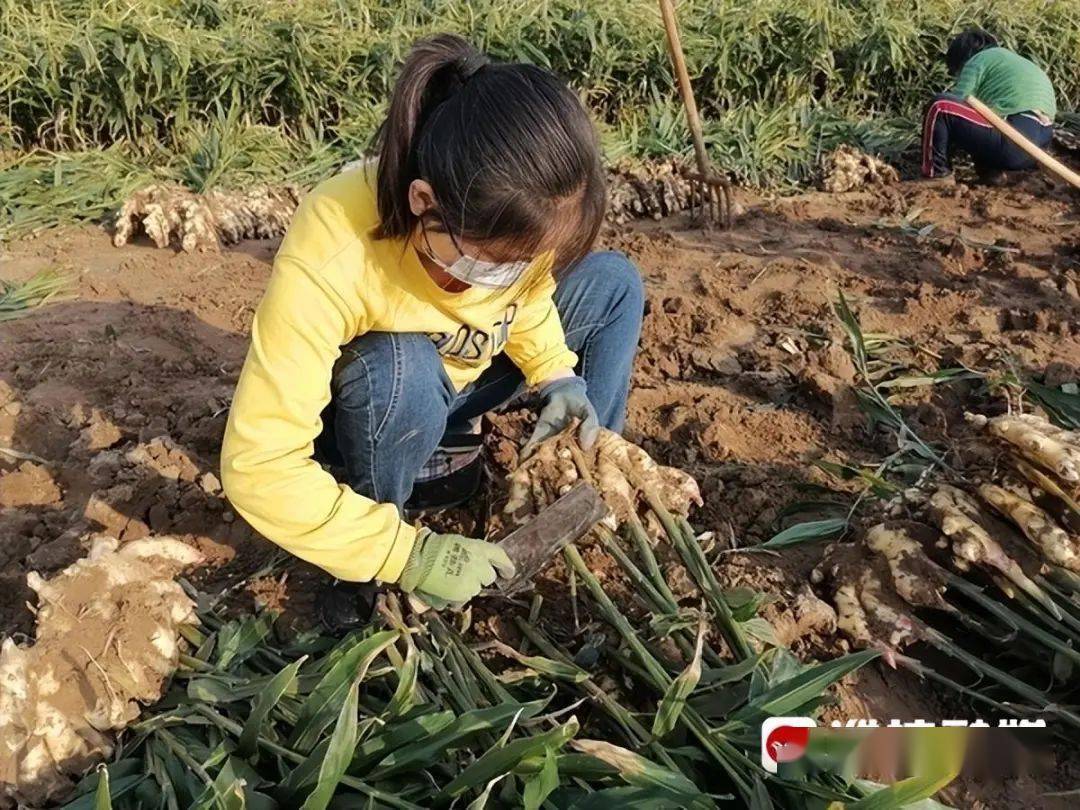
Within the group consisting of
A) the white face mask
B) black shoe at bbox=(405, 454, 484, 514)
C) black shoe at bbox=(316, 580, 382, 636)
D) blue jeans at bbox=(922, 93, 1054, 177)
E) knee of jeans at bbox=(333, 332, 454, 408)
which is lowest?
blue jeans at bbox=(922, 93, 1054, 177)

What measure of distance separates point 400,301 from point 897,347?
1720mm

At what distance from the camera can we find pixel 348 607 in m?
1.71

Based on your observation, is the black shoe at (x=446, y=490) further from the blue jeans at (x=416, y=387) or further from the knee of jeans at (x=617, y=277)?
the knee of jeans at (x=617, y=277)

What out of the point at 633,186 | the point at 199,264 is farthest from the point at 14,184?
the point at 633,186

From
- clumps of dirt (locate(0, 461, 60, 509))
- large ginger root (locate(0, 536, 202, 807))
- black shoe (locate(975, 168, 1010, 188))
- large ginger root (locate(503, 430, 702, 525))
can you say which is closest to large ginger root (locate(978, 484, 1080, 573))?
large ginger root (locate(503, 430, 702, 525))

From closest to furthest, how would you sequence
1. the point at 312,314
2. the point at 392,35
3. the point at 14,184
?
1. the point at 312,314
2. the point at 14,184
3. the point at 392,35

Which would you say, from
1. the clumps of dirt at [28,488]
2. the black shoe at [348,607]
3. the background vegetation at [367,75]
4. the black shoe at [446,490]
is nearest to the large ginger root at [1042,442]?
the black shoe at [446,490]

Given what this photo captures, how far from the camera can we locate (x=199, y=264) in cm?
361

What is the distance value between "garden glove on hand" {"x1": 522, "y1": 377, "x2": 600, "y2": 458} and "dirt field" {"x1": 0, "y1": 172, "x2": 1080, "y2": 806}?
35cm

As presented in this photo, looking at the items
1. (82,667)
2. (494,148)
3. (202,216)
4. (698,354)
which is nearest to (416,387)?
(494,148)

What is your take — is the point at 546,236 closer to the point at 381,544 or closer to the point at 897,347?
the point at 381,544

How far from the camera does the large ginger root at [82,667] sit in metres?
1.35

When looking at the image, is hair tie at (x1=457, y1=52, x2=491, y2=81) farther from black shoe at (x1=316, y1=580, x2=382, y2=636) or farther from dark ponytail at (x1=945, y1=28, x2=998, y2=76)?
dark ponytail at (x1=945, y1=28, x2=998, y2=76)

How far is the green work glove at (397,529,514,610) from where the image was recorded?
5.08 ft
